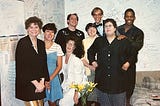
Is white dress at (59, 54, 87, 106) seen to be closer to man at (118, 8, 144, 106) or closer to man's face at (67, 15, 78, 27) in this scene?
man's face at (67, 15, 78, 27)

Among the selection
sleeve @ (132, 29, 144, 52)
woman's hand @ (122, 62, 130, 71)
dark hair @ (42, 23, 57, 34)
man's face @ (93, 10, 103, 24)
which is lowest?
woman's hand @ (122, 62, 130, 71)

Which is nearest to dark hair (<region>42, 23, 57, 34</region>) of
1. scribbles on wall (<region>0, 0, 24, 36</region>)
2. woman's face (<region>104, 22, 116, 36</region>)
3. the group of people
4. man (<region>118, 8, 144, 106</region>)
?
the group of people

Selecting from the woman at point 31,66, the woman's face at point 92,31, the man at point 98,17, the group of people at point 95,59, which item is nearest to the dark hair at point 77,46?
the group of people at point 95,59

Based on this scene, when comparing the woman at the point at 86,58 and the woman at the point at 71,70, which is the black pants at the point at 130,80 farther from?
the woman at the point at 71,70

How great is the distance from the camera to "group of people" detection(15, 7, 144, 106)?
2.51 meters

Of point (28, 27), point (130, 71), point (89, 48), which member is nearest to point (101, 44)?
point (89, 48)

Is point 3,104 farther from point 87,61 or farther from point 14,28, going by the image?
point 87,61

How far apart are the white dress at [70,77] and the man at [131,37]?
1.55 ft

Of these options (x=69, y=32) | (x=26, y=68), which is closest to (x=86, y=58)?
(x=69, y=32)

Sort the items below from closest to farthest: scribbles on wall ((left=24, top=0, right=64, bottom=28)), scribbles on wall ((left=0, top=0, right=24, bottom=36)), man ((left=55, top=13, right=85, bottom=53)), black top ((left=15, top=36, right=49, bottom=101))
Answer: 1. scribbles on wall ((left=0, top=0, right=24, bottom=36))
2. black top ((left=15, top=36, right=49, bottom=101))
3. scribbles on wall ((left=24, top=0, right=64, bottom=28))
4. man ((left=55, top=13, right=85, bottom=53))

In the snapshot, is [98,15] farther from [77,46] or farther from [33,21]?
[33,21]

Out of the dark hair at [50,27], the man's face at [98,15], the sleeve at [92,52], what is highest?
the man's face at [98,15]

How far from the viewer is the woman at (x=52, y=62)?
2474 mm

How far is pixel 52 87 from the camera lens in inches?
98.9
